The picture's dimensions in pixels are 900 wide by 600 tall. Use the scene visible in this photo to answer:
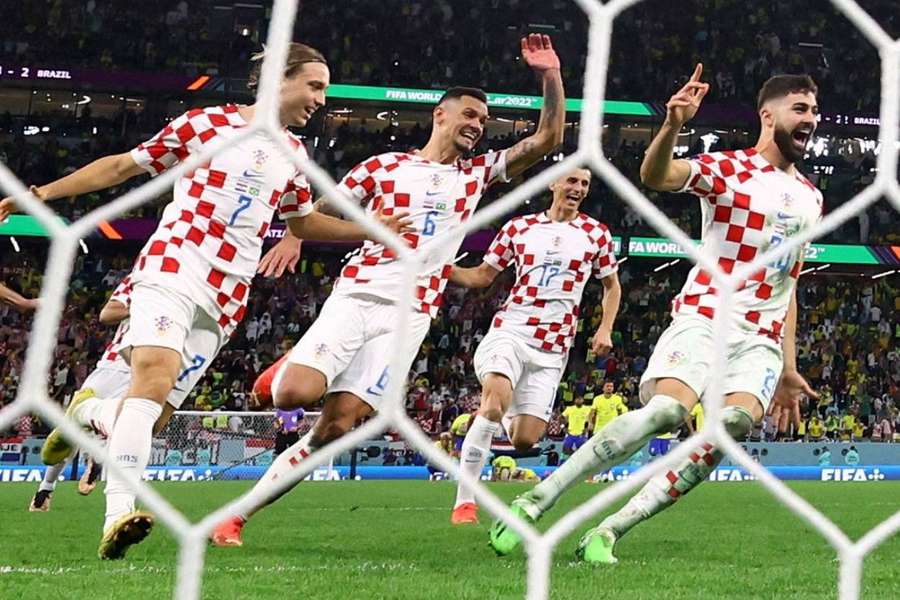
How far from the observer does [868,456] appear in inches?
475

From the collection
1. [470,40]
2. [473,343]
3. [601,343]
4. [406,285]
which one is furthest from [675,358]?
[470,40]

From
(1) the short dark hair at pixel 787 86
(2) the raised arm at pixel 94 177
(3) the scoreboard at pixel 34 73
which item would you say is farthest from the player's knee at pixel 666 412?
(3) the scoreboard at pixel 34 73

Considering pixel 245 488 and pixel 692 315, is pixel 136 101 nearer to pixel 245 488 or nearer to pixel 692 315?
pixel 245 488

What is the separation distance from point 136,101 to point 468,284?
13186 millimetres

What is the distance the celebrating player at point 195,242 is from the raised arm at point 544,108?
1.59 feet

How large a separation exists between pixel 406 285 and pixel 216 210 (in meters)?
2.14

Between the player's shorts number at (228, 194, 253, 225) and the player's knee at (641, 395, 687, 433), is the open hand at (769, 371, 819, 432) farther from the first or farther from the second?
the player's shorts number at (228, 194, 253, 225)

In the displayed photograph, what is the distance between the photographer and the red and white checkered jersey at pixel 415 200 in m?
3.58

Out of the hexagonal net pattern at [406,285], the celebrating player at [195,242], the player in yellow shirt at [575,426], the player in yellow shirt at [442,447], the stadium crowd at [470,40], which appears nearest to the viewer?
the hexagonal net pattern at [406,285]

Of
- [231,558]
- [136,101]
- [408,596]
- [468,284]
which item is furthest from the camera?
[136,101]

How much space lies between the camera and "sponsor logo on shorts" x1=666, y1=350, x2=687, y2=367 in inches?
116

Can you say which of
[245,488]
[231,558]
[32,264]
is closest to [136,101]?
[32,264]

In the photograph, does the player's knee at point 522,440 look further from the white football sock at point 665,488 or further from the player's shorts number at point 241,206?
the player's shorts number at point 241,206

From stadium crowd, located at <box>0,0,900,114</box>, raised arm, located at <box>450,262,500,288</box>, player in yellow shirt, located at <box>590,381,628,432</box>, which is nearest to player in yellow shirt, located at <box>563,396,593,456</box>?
player in yellow shirt, located at <box>590,381,628,432</box>
